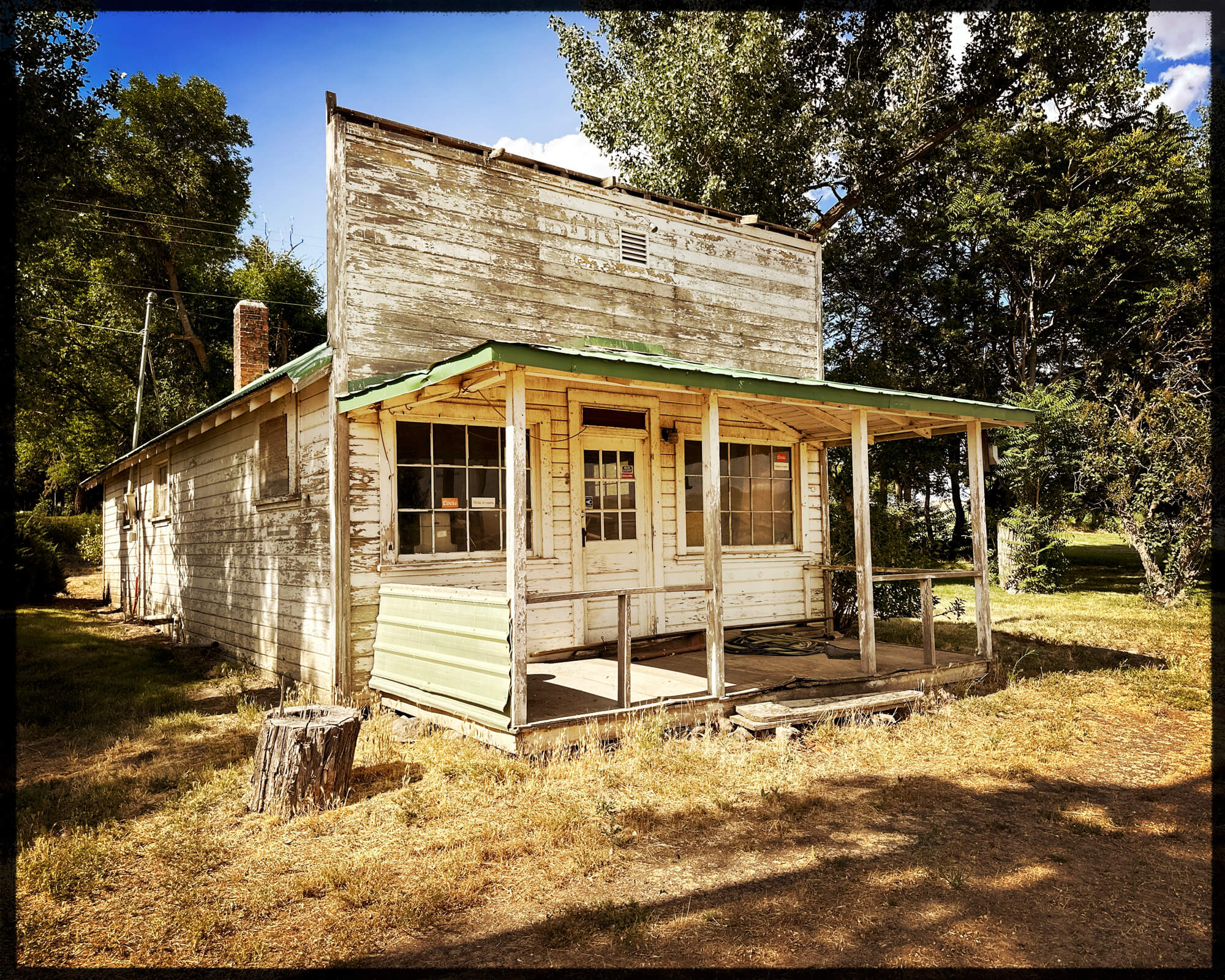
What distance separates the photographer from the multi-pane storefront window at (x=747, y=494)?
29.5 ft

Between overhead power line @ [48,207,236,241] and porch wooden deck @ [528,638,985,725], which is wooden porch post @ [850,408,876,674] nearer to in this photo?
porch wooden deck @ [528,638,985,725]

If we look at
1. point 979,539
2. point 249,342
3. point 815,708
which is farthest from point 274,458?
point 979,539

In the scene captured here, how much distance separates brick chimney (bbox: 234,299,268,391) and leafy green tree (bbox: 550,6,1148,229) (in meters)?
10.0

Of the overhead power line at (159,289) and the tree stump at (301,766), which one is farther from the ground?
the overhead power line at (159,289)

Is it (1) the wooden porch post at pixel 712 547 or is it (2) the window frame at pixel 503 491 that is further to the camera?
(2) the window frame at pixel 503 491

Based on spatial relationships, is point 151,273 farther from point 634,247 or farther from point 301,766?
point 301,766

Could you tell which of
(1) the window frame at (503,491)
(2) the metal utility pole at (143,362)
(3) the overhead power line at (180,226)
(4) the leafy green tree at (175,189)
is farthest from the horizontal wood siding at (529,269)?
(4) the leafy green tree at (175,189)

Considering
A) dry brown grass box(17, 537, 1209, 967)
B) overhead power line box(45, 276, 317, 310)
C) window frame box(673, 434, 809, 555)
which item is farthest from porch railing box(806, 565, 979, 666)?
overhead power line box(45, 276, 317, 310)

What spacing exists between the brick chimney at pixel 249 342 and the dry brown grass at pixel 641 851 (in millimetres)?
7570

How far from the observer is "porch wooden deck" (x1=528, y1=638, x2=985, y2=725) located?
614 cm

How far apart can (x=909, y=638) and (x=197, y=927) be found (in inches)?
394

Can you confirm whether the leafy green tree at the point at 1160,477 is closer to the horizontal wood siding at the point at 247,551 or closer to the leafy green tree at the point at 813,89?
the leafy green tree at the point at 813,89

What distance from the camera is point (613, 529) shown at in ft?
27.3

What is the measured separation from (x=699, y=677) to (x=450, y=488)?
289 cm
